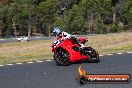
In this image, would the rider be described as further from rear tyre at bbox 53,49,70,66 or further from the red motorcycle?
rear tyre at bbox 53,49,70,66

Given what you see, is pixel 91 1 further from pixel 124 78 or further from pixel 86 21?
pixel 124 78

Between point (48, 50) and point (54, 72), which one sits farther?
point (48, 50)

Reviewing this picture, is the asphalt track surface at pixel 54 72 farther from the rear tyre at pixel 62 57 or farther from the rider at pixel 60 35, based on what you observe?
the rider at pixel 60 35

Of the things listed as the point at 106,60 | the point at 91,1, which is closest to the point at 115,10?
the point at 91,1

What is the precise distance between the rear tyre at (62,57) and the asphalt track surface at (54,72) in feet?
0.80

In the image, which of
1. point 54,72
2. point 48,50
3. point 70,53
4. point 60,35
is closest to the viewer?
point 54,72

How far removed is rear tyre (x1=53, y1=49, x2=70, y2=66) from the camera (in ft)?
50.0

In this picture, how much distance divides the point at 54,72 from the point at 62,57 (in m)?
1.67

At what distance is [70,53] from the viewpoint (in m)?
15.5

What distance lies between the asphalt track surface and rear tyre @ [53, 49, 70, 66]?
0.80ft

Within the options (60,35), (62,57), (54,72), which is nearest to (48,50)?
(60,35)

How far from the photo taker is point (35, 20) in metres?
83.4

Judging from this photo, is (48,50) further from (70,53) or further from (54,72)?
(54,72)

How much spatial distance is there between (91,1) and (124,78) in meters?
63.9
